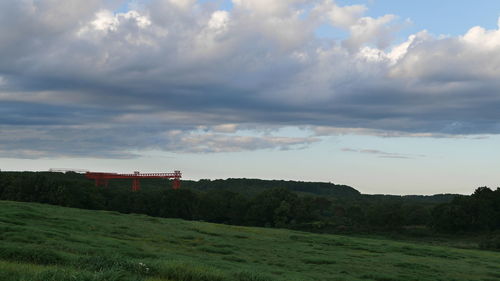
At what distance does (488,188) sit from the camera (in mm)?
115438

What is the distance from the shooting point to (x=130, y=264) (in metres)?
19.6

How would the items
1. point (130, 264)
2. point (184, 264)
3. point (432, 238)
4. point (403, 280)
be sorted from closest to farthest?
point (130, 264) → point (184, 264) → point (403, 280) → point (432, 238)

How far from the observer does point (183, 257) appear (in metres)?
31.1

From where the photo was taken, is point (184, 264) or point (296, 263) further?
point (296, 263)

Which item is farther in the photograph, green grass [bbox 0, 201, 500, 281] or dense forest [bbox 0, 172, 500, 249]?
dense forest [bbox 0, 172, 500, 249]

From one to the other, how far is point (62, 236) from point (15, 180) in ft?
250

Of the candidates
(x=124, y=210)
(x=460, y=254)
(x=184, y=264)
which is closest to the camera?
(x=184, y=264)

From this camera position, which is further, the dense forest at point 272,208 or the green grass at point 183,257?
the dense forest at point 272,208

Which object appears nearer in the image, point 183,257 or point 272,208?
point 183,257

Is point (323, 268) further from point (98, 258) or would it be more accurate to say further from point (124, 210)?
point (124, 210)

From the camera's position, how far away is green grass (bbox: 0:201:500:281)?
19344mm

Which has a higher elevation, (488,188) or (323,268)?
(488,188)

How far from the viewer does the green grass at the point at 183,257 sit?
19344mm

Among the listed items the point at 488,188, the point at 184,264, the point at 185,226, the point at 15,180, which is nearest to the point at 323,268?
the point at 184,264
